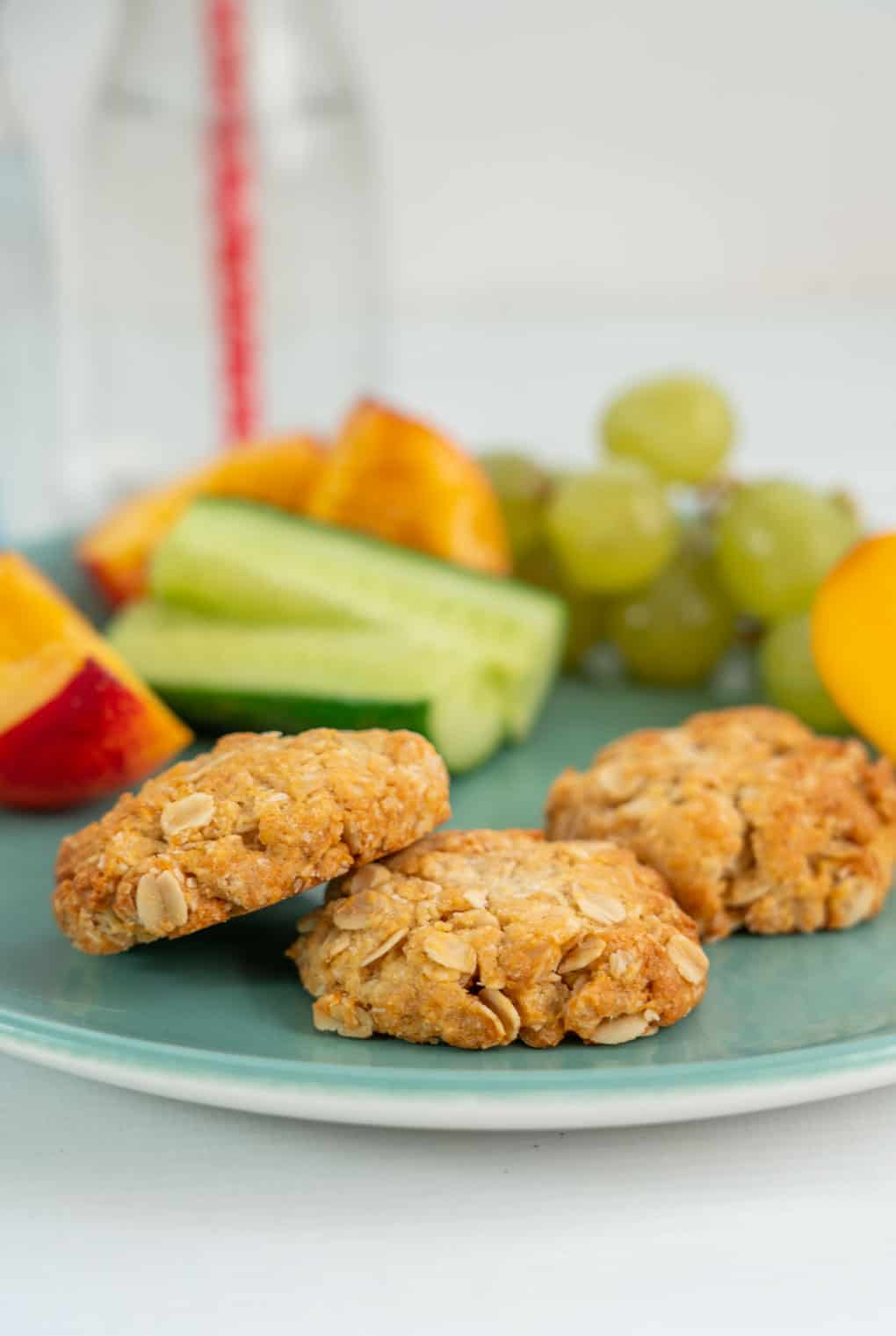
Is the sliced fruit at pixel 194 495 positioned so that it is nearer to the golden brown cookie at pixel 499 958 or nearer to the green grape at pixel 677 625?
the green grape at pixel 677 625

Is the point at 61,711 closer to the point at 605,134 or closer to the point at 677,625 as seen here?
the point at 677,625

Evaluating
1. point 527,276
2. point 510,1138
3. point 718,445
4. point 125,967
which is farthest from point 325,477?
point 527,276

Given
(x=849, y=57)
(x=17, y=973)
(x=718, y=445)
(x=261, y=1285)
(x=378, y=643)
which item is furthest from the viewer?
(x=849, y=57)

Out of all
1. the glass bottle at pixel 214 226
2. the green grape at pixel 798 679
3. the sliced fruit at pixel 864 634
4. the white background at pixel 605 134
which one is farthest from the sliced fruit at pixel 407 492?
the white background at pixel 605 134

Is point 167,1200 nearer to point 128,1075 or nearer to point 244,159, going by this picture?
point 128,1075

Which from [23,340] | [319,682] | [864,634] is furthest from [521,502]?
[23,340]
